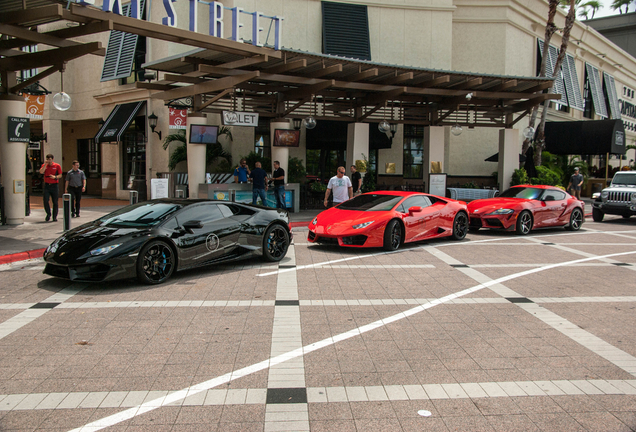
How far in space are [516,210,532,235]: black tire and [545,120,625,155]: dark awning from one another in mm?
17115

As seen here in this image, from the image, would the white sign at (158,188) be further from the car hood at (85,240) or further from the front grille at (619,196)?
the front grille at (619,196)

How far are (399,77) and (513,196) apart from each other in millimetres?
5763

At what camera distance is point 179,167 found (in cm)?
2338

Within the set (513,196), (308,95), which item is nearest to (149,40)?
(308,95)

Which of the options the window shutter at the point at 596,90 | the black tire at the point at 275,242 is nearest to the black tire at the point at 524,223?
the black tire at the point at 275,242

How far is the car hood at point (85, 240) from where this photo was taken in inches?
290

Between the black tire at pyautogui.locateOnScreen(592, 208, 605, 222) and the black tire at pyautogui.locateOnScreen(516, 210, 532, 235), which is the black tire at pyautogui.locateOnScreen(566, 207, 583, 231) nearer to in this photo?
the black tire at pyautogui.locateOnScreen(516, 210, 532, 235)

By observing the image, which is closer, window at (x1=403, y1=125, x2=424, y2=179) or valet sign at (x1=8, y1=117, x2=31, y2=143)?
valet sign at (x1=8, y1=117, x2=31, y2=143)

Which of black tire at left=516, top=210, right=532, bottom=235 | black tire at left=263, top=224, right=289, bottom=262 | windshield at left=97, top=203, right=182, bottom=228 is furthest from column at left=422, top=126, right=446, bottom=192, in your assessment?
windshield at left=97, top=203, right=182, bottom=228

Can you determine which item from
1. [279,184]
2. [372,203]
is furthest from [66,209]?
[279,184]

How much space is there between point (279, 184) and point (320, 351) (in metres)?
13.1

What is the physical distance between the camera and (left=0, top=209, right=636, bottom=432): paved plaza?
3.79 m

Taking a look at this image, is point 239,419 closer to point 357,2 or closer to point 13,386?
point 13,386

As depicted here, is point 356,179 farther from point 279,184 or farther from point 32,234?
point 32,234
